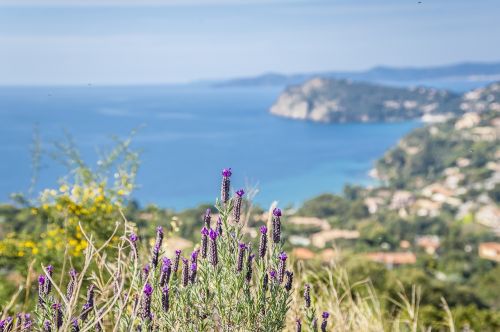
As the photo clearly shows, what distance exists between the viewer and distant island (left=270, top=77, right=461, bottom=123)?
95312 mm

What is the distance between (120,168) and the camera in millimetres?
3934

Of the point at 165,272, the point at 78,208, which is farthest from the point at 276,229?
the point at 78,208

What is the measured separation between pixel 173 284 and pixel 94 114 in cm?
7949

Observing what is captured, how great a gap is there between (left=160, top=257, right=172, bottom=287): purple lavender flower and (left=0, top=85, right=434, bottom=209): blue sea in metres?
30.0

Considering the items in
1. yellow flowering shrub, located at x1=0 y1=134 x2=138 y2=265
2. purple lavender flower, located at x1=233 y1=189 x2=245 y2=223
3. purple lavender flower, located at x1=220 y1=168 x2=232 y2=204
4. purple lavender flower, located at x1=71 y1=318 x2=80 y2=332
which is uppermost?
purple lavender flower, located at x1=220 y1=168 x2=232 y2=204

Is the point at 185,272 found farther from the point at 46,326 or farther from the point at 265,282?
the point at 46,326

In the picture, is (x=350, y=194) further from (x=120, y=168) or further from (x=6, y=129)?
(x=120, y=168)

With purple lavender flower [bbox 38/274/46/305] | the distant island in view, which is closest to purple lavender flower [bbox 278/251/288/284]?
purple lavender flower [bbox 38/274/46/305]

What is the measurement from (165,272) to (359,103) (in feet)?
318

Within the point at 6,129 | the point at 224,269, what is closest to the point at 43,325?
the point at 224,269

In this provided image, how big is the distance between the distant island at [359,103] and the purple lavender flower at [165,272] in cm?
9392

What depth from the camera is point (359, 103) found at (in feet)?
315

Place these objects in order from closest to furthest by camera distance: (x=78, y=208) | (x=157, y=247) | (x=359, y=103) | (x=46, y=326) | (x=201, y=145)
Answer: (x=46, y=326)
(x=157, y=247)
(x=78, y=208)
(x=201, y=145)
(x=359, y=103)

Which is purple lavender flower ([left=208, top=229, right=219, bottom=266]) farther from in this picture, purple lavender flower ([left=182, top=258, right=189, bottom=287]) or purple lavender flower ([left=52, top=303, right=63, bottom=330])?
purple lavender flower ([left=52, top=303, right=63, bottom=330])
